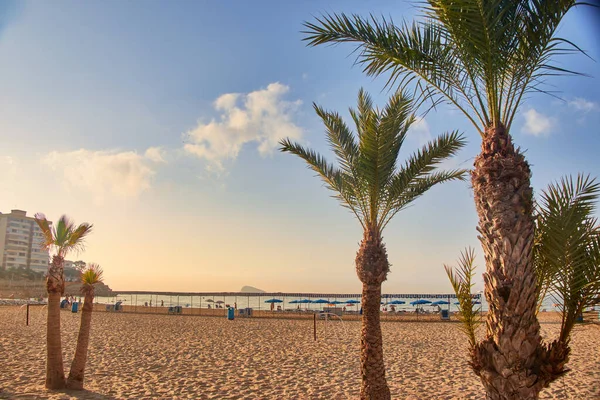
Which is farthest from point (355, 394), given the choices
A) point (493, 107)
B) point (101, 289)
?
point (101, 289)

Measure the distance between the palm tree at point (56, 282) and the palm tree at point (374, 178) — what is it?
207 inches

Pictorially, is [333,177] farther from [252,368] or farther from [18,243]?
[18,243]

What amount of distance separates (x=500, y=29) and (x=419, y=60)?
92 cm

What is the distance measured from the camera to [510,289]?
402 centimetres

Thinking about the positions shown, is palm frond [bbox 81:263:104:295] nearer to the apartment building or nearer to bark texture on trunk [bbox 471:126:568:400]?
bark texture on trunk [bbox 471:126:568:400]

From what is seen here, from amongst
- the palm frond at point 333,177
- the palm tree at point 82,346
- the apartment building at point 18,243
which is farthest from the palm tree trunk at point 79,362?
the apartment building at point 18,243

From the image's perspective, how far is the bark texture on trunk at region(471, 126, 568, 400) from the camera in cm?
401

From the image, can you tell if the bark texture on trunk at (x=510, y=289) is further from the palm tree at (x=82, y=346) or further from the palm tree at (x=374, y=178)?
the palm tree at (x=82, y=346)

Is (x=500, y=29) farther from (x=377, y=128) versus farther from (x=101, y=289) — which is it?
(x=101, y=289)

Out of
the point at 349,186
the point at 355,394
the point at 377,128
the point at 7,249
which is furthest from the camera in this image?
the point at 7,249

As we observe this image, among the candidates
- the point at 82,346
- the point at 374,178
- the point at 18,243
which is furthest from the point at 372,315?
the point at 18,243

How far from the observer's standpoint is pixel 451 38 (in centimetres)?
479

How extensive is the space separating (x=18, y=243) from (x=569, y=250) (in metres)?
130

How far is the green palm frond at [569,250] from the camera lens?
14.8 ft
